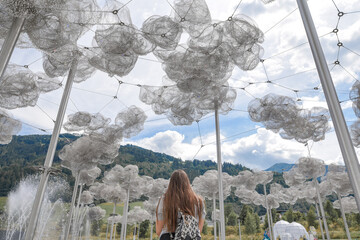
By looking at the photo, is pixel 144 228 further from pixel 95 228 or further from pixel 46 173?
pixel 46 173

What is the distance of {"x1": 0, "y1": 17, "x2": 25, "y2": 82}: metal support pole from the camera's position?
3893mm

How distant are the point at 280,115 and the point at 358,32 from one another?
136 inches

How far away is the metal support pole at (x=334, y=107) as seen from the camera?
2.90 metres

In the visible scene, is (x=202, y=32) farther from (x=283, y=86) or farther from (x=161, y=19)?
(x=283, y=86)

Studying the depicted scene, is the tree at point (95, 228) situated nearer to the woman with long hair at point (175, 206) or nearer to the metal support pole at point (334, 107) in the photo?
the woman with long hair at point (175, 206)

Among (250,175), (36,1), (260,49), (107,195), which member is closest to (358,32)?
(260,49)

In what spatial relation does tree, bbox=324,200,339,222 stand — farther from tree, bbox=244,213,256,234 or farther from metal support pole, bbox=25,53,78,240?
metal support pole, bbox=25,53,78,240

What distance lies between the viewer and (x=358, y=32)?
7.43 meters

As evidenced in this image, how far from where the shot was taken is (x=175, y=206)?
2.40 meters

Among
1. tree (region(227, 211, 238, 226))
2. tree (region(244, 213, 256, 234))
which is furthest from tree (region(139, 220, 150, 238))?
tree (region(244, 213, 256, 234))

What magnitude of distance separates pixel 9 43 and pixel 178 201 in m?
3.78

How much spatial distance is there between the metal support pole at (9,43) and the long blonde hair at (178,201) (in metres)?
3.31

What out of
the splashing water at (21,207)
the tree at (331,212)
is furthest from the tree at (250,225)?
the splashing water at (21,207)

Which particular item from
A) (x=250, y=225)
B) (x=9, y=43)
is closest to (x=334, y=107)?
(x=9, y=43)
